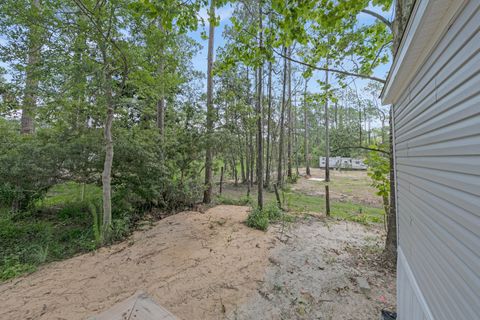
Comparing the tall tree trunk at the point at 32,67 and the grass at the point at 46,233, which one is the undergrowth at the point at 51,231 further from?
the tall tree trunk at the point at 32,67

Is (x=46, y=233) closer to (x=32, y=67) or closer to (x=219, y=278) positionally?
(x=32, y=67)

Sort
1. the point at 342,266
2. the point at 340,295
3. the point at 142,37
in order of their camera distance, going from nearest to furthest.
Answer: the point at 340,295 < the point at 342,266 < the point at 142,37

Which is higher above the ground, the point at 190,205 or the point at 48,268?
the point at 190,205

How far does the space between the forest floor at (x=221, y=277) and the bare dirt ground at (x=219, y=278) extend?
0.01 metres

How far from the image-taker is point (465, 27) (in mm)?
889

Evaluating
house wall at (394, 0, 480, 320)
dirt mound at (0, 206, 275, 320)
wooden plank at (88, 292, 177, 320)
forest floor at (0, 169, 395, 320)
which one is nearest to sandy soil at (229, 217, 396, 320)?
forest floor at (0, 169, 395, 320)

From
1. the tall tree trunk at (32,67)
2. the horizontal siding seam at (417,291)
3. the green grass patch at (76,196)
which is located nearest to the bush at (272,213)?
the horizontal siding seam at (417,291)

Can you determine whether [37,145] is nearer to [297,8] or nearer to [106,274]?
[106,274]

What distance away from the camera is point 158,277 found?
299cm

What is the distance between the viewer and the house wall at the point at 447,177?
33.1 inches

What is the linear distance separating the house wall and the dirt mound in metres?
2.02

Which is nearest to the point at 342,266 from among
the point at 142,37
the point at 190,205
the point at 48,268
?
the point at 190,205

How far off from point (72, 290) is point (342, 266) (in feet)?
13.0

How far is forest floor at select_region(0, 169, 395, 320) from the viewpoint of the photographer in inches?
94.9
